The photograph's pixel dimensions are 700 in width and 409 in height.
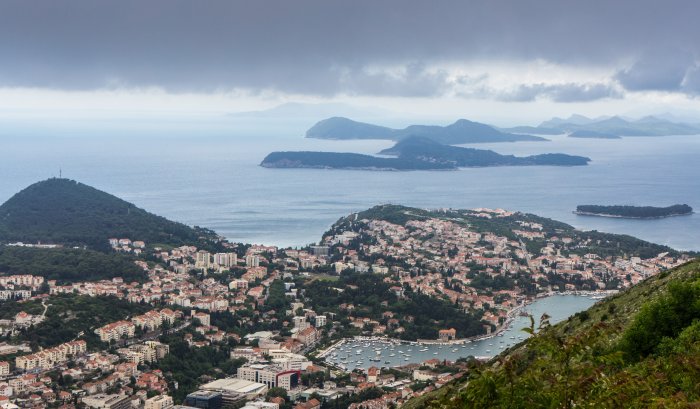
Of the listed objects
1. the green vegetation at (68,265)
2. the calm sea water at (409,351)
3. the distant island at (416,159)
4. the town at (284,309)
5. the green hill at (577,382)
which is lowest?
the calm sea water at (409,351)

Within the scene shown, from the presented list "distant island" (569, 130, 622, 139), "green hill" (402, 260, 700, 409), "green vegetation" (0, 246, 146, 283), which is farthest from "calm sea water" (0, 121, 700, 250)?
"green hill" (402, 260, 700, 409)

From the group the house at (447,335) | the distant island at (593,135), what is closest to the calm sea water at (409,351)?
the house at (447,335)

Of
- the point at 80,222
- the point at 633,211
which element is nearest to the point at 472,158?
the point at 633,211

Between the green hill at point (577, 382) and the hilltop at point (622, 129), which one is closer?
the green hill at point (577, 382)

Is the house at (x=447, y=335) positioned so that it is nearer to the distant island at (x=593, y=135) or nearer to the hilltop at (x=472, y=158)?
the hilltop at (x=472, y=158)

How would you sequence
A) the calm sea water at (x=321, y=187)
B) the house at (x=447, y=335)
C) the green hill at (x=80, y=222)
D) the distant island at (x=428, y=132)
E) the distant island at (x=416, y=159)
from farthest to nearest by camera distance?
1. the distant island at (x=428, y=132)
2. the distant island at (x=416, y=159)
3. the calm sea water at (x=321, y=187)
4. the green hill at (x=80, y=222)
5. the house at (x=447, y=335)

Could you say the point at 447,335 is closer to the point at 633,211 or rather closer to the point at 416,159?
the point at 633,211

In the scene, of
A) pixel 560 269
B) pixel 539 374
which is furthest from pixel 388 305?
pixel 539 374
